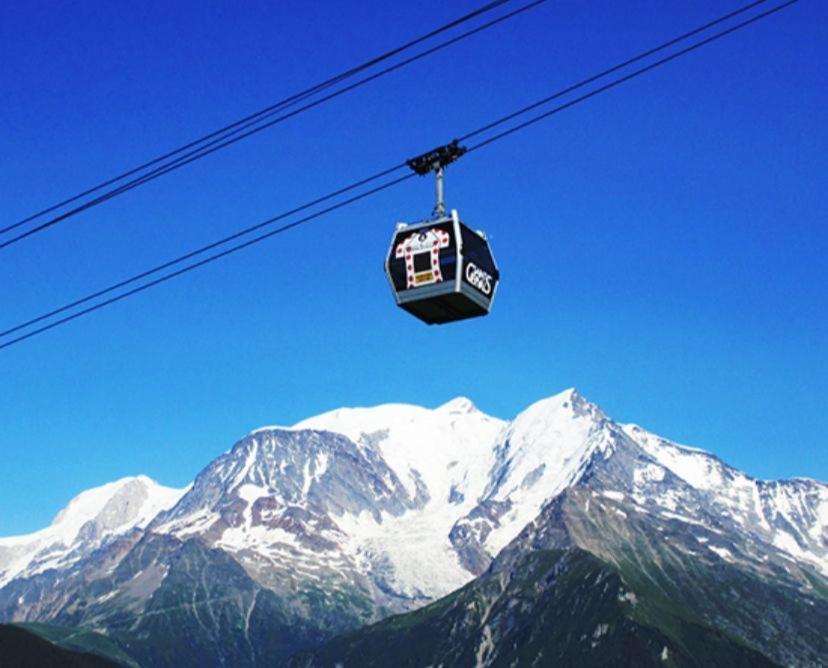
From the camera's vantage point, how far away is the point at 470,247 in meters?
41.3

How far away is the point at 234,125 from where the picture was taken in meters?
43.7

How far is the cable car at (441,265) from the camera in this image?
4069cm

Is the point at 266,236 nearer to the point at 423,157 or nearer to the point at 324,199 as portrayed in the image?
the point at 324,199

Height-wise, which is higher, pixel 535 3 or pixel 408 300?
pixel 535 3

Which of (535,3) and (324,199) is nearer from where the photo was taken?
(535,3)

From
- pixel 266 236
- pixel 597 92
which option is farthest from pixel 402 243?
pixel 597 92

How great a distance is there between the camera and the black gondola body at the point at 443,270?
40969 mm

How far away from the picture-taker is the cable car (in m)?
40.7

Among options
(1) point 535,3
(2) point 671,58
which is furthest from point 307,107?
(2) point 671,58

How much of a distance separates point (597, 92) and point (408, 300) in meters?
8.98

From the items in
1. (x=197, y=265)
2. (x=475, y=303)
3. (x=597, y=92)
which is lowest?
(x=475, y=303)

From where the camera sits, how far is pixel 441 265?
41125 millimetres

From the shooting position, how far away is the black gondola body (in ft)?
134

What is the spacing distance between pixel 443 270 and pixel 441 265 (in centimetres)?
17
